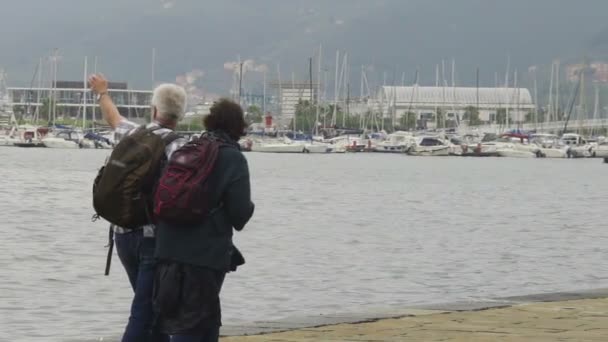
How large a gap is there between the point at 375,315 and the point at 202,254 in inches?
195

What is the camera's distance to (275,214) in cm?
4212

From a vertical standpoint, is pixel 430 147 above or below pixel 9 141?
above

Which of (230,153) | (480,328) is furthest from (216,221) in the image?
(480,328)

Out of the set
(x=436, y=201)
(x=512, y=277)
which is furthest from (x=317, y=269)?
(x=436, y=201)

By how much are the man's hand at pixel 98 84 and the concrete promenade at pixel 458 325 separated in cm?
273

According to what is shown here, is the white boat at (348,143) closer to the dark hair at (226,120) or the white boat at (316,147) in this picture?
the white boat at (316,147)

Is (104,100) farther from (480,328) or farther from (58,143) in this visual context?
(58,143)

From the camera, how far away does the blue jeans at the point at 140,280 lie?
881cm

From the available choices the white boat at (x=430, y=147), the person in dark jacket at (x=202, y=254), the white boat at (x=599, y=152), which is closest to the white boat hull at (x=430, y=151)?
the white boat at (x=430, y=147)

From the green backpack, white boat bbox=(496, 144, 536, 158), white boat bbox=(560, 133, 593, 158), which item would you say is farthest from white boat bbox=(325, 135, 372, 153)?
the green backpack

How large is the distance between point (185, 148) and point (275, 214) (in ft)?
111

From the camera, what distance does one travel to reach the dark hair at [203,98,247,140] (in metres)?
8.55

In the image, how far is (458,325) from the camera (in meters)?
12.3

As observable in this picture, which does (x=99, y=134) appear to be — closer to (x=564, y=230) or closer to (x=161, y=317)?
(x=564, y=230)
